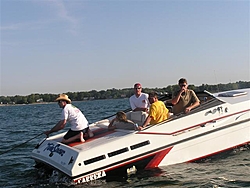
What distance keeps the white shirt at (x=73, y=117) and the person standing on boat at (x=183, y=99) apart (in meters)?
2.28

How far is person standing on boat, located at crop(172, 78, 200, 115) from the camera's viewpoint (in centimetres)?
799

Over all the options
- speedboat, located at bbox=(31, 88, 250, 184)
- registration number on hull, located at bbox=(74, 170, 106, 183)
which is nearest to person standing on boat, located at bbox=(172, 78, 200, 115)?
speedboat, located at bbox=(31, 88, 250, 184)

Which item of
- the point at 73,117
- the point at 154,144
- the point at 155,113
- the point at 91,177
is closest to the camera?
the point at 91,177

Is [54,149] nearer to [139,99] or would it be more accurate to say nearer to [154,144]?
[154,144]

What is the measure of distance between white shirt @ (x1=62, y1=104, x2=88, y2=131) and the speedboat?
0.36m

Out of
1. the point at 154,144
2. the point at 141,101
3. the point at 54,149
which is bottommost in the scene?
the point at 154,144

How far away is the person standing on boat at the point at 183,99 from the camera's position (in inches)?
315

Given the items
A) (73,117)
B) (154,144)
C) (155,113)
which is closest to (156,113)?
(155,113)

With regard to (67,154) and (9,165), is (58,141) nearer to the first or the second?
(67,154)

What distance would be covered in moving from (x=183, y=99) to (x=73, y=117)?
2.67 metres

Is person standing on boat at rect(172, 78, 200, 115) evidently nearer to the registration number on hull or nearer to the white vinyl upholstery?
the white vinyl upholstery

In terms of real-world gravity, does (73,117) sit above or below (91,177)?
above

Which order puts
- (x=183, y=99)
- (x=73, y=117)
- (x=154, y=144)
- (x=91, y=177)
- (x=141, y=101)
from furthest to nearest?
(x=141, y=101), (x=183, y=99), (x=73, y=117), (x=154, y=144), (x=91, y=177)

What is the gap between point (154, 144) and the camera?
7.14 metres
